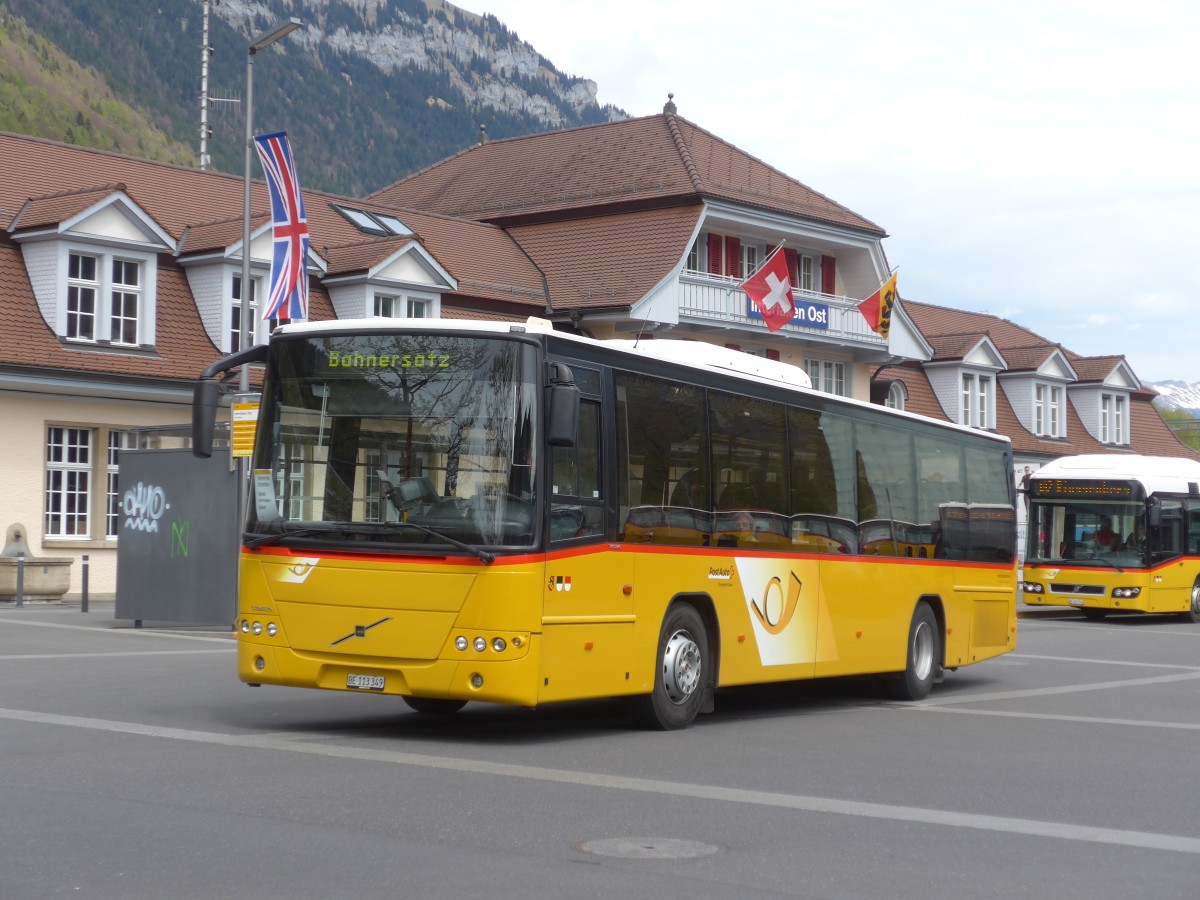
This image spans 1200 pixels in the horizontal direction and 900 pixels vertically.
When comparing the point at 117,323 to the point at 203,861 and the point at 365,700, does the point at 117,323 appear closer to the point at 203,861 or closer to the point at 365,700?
the point at 365,700

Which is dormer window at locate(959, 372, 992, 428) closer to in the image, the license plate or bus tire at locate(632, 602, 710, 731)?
bus tire at locate(632, 602, 710, 731)

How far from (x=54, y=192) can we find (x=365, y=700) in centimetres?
2288

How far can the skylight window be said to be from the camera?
1658 inches

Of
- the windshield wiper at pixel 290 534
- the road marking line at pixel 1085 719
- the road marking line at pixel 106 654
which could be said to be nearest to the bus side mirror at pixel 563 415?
the windshield wiper at pixel 290 534

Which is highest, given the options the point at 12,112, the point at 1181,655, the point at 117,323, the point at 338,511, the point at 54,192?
the point at 12,112

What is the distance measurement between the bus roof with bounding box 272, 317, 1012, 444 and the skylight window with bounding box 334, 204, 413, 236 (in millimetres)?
25941

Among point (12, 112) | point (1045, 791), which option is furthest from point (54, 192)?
point (12, 112)

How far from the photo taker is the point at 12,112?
12719 cm

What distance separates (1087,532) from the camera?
114ft

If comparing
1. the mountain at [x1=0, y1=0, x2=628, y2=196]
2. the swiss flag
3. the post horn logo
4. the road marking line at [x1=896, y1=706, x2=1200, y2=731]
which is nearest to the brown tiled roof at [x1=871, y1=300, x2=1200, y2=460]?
the swiss flag

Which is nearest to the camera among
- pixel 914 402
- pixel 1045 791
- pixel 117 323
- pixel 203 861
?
pixel 203 861

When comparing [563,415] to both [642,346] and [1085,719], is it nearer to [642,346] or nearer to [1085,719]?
[642,346]

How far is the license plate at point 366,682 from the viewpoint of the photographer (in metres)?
11.9

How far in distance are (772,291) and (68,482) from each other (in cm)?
1601
